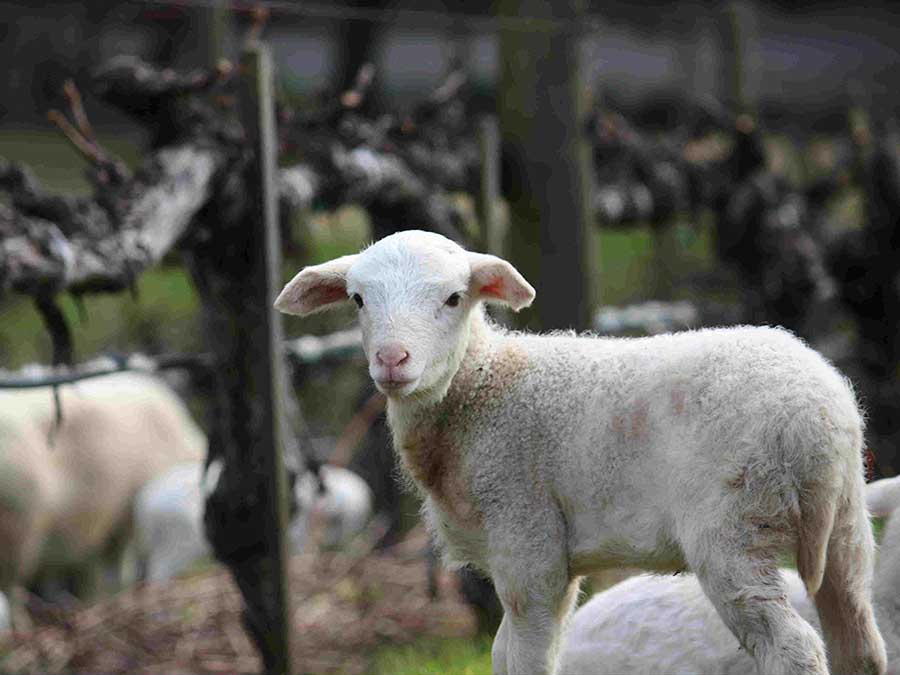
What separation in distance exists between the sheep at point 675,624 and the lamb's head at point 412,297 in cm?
100

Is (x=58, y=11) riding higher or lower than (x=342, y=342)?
higher

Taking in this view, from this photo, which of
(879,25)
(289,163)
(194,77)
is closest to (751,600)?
(194,77)

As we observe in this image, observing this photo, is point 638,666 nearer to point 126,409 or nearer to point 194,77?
point 194,77

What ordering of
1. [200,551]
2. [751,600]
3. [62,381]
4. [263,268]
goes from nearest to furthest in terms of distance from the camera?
[751,600], [62,381], [263,268], [200,551]

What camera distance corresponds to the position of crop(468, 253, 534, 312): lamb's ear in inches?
132

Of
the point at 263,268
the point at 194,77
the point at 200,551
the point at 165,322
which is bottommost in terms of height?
the point at 200,551

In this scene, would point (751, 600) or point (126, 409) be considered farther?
point (126, 409)

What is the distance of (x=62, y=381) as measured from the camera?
4.78m

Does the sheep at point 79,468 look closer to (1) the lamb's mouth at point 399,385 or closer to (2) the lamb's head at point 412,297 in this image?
(2) the lamb's head at point 412,297

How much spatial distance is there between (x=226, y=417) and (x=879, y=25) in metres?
19.9

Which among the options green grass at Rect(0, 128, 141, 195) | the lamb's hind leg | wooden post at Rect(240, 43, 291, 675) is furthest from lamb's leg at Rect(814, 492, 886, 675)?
green grass at Rect(0, 128, 141, 195)

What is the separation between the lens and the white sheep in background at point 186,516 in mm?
7754

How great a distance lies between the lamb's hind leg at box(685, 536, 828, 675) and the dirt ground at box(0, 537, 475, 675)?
129 inches

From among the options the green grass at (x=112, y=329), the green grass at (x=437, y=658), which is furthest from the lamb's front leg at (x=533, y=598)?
the green grass at (x=112, y=329)
